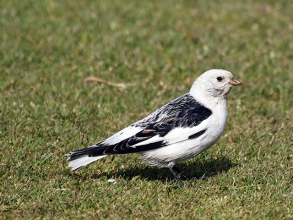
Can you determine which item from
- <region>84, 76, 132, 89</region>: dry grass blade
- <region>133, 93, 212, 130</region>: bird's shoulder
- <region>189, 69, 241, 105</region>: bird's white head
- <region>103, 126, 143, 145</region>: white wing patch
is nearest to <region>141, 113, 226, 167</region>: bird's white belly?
<region>133, 93, 212, 130</region>: bird's shoulder

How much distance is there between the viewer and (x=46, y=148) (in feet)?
22.5

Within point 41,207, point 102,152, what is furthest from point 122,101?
point 41,207

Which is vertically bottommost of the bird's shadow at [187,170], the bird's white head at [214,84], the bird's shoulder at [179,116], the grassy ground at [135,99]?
the bird's shadow at [187,170]

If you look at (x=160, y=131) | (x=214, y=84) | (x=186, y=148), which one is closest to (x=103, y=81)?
(x=214, y=84)

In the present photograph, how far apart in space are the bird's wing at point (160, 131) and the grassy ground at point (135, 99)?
40 cm

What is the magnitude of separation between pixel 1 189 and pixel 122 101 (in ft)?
9.87

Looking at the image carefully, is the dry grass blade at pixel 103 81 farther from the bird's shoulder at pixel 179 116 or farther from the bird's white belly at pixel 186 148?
the bird's white belly at pixel 186 148

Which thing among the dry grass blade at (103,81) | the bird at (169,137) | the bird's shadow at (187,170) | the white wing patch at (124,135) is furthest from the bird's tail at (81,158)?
the dry grass blade at (103,81)

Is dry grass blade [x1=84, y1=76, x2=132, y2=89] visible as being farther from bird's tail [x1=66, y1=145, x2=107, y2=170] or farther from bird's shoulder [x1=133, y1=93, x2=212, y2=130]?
bird's tail [x1=66, y1=145, x2=107, y2=170]

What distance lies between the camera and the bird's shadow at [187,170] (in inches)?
255

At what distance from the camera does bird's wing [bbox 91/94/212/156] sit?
600 centimetres

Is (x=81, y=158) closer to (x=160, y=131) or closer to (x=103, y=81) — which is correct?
(x=160, y=131)

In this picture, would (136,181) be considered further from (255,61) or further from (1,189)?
(255,61)

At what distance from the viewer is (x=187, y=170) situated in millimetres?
6840
